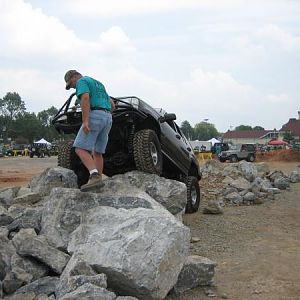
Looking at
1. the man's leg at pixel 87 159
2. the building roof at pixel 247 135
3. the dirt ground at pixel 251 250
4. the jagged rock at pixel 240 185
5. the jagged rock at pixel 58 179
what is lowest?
the dirt ground at pixel 251 250

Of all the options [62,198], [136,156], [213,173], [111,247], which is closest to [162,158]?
[136,156]

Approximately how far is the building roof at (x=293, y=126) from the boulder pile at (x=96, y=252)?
3359 inches

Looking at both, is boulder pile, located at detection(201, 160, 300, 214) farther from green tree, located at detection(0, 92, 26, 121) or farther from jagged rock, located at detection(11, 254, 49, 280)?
green tree, located at detection(0, 92, 26, 121)

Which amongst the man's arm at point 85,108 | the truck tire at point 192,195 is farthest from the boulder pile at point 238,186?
the man's arm at point 85,108

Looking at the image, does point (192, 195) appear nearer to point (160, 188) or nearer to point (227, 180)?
point (160, 188)

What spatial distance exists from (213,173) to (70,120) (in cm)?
1007

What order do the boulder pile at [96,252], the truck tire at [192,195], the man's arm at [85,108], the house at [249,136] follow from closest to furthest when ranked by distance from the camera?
1. the boulder pile at [96,252]
2. the man's arm at [85,108]
3. the truck tire at [192,195]
4. the house at [249,136]

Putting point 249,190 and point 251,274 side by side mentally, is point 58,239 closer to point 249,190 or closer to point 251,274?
point 251,274

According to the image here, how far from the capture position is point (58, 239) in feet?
18.8

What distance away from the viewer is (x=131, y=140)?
321 inches

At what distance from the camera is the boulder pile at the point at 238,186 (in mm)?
12430

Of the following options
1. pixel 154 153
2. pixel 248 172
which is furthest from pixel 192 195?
pixel 248 172

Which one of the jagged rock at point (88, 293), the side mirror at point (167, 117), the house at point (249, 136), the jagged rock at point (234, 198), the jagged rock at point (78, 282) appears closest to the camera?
the jagged rock at point (88, 293)

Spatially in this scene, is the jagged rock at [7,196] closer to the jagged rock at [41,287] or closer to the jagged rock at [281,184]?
the jagged rock at [41,287]
